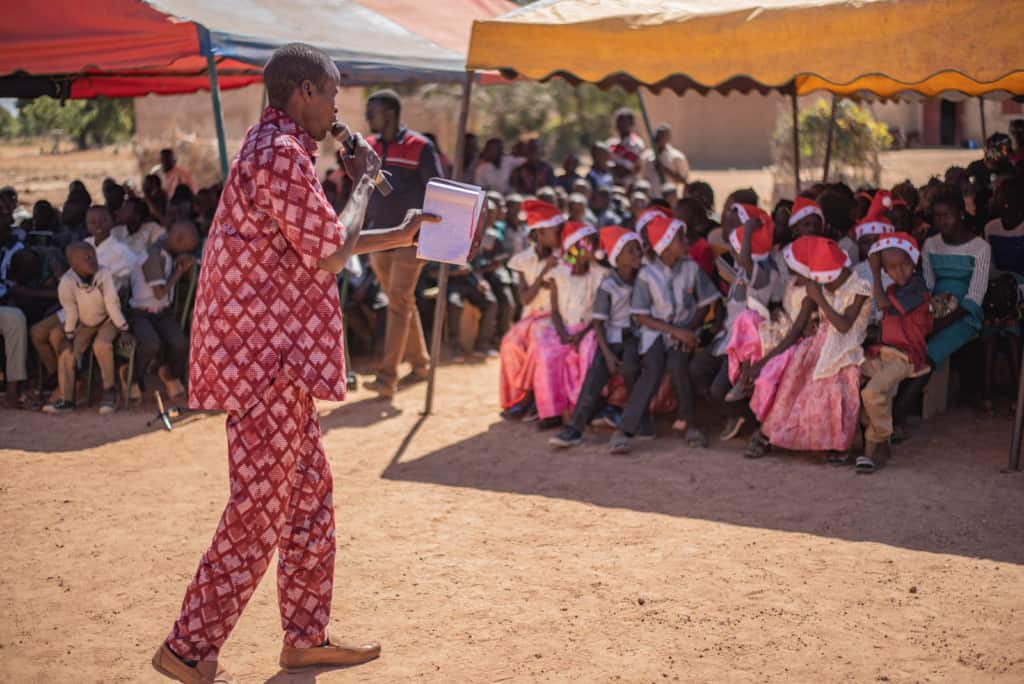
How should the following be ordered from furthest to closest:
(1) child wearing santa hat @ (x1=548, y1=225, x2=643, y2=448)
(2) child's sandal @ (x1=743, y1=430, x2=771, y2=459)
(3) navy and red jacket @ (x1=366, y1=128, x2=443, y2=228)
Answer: (3) navy and red jacket @ (x1=366, y1=128, x2=443, y2=228)
(1) child wearing santa hat @ (x1=548, y1=225, x2=643, y2=448)
(2) child's sandal @ (x1=743, y1=430, x2=771, y2=459)

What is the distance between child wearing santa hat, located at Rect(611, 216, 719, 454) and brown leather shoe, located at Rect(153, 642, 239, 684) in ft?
12.0

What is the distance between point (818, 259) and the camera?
6340 mm

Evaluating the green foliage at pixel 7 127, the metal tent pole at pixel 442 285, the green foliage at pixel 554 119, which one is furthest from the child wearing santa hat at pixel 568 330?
the green foliage at pixel 7 127

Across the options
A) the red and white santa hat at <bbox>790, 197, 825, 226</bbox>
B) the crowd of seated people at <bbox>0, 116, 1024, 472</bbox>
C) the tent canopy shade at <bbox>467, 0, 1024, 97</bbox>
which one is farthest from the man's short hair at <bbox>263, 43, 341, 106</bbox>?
the red and white santa hat at <bbox>790, 197, 825, 226</bbox>

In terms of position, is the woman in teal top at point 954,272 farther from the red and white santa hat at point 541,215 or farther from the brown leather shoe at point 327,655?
the brown leather shoe at point 327,655

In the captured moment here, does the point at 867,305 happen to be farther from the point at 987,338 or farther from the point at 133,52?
the point at 133,52

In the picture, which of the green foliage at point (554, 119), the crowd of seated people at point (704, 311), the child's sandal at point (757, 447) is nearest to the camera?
the crowd of seated people at point (704, 311)

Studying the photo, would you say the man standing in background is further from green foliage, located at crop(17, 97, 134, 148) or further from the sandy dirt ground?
green foliage, located at crop(17, 97, 134, 148)

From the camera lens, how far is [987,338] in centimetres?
714

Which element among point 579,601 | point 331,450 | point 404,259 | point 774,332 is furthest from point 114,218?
point 579,601

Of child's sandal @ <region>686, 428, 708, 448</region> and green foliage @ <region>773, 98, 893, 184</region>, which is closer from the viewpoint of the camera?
child's sandal @ <region>686, 428, 708, 448</region>

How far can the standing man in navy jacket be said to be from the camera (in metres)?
7.93

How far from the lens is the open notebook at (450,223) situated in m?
4.04

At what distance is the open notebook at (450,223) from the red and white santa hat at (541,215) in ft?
10.9
